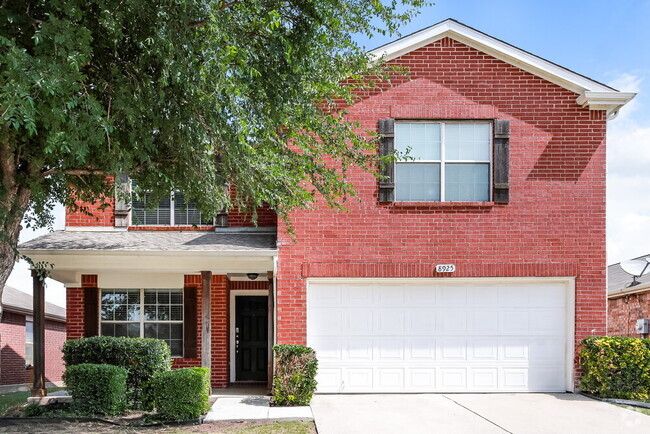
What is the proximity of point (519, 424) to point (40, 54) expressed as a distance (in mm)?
7889

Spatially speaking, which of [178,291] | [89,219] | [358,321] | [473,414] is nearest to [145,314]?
[178,291]

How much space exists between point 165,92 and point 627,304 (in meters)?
14.3

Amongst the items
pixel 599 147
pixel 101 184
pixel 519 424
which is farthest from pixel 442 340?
pixel 101 184

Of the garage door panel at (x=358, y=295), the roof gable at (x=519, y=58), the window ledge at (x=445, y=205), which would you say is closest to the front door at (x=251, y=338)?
the garage door panel at (x=358, y=295)

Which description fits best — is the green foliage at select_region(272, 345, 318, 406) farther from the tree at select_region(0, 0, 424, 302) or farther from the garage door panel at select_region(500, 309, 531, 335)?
the garage door panel at select_region(500, 309, 531, 335)

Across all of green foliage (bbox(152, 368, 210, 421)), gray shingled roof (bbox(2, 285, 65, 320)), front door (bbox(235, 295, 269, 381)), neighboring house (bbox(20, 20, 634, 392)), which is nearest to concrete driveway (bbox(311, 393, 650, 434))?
neighboring house (bbox(20, 20, 634, 392))

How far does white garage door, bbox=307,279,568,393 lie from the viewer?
38.9 feet

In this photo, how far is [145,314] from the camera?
13875 mm

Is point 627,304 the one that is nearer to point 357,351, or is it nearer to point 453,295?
point 453,295

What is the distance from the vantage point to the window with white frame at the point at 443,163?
12008mm

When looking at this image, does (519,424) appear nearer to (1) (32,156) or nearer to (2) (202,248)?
(2) (202,248)

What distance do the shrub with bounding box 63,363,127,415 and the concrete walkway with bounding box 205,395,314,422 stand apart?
5.21 feet

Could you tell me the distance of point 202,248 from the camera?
466 inches

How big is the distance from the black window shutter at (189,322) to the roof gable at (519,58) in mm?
6473
